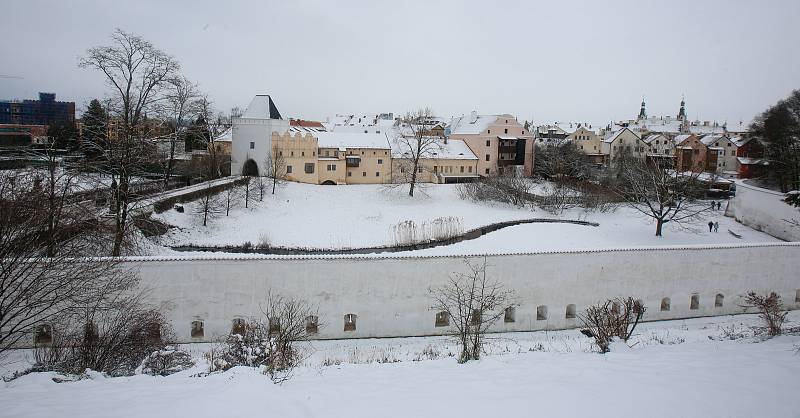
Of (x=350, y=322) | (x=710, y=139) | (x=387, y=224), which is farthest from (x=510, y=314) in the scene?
(x=710, y=139)

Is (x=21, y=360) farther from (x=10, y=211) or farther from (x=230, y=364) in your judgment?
(x=230, y=364)

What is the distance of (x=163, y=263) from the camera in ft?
39.3

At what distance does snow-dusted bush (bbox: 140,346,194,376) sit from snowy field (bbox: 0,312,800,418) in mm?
697

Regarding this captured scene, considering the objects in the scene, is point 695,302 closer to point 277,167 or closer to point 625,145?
point 277,167

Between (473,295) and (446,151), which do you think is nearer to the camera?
(473,295)

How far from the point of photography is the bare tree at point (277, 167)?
31158mm

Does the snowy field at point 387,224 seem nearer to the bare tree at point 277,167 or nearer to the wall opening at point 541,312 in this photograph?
the bare tree at point 277,167

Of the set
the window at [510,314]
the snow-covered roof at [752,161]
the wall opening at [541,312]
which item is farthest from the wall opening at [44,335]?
the snow-covered roof at [752,161]

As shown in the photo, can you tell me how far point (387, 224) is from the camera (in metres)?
25.5

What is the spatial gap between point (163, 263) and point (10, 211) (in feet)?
10.8

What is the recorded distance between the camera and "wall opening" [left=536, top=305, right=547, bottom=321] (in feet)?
46.5

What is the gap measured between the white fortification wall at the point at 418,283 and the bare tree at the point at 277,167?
61.9 ft

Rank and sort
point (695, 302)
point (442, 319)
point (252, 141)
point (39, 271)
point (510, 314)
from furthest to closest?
point (252, 141) < point (695, 302) < point (510, 314) < point (442, 319) < point (39, 271)

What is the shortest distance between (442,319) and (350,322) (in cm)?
261
